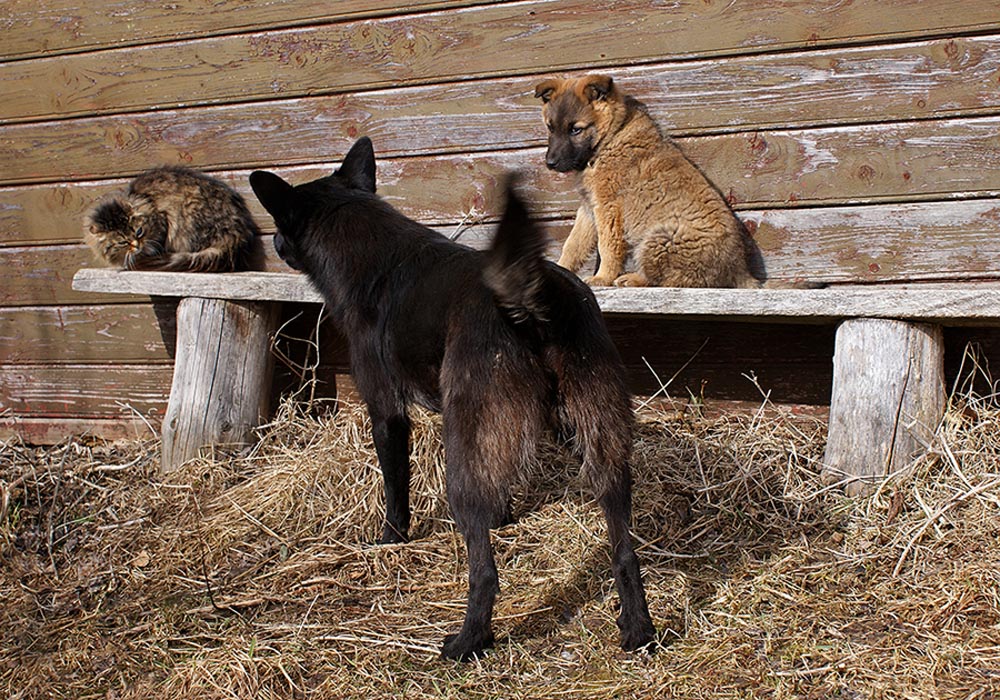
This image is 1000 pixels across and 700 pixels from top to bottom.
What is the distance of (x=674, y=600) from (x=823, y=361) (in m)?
1.81

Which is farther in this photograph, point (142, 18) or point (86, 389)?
point (86, 389)

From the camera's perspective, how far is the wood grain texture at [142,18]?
499 centimetres

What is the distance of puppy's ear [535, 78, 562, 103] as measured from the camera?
14.8 ft

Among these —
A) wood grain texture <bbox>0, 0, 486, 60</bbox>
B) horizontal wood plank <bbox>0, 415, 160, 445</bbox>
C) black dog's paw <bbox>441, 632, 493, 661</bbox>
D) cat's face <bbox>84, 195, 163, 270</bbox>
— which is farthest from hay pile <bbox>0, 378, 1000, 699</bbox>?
wood grain texture <bbox>0, 0, 486, 60</bbox>

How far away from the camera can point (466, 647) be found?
292 cm

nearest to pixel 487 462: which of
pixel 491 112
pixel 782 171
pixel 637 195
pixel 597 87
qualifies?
pixel 637 195

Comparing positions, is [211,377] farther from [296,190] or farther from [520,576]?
[520,576]

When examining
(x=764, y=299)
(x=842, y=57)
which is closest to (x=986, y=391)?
(x=764, y=299)

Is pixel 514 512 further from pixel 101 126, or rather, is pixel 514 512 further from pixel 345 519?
pixel 101 126

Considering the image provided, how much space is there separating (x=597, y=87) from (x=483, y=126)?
0.70 metres

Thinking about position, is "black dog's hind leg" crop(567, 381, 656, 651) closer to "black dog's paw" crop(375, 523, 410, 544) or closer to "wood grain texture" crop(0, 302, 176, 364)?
"black dog's paw" crop(375, 523, 410, 544)

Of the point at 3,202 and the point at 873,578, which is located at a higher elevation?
the point at 3,202

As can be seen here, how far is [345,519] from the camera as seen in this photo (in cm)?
421

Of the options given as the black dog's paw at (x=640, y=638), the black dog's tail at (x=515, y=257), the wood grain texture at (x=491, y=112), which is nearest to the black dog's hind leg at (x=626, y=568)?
the black dog's paw at (x=640, y=638)
